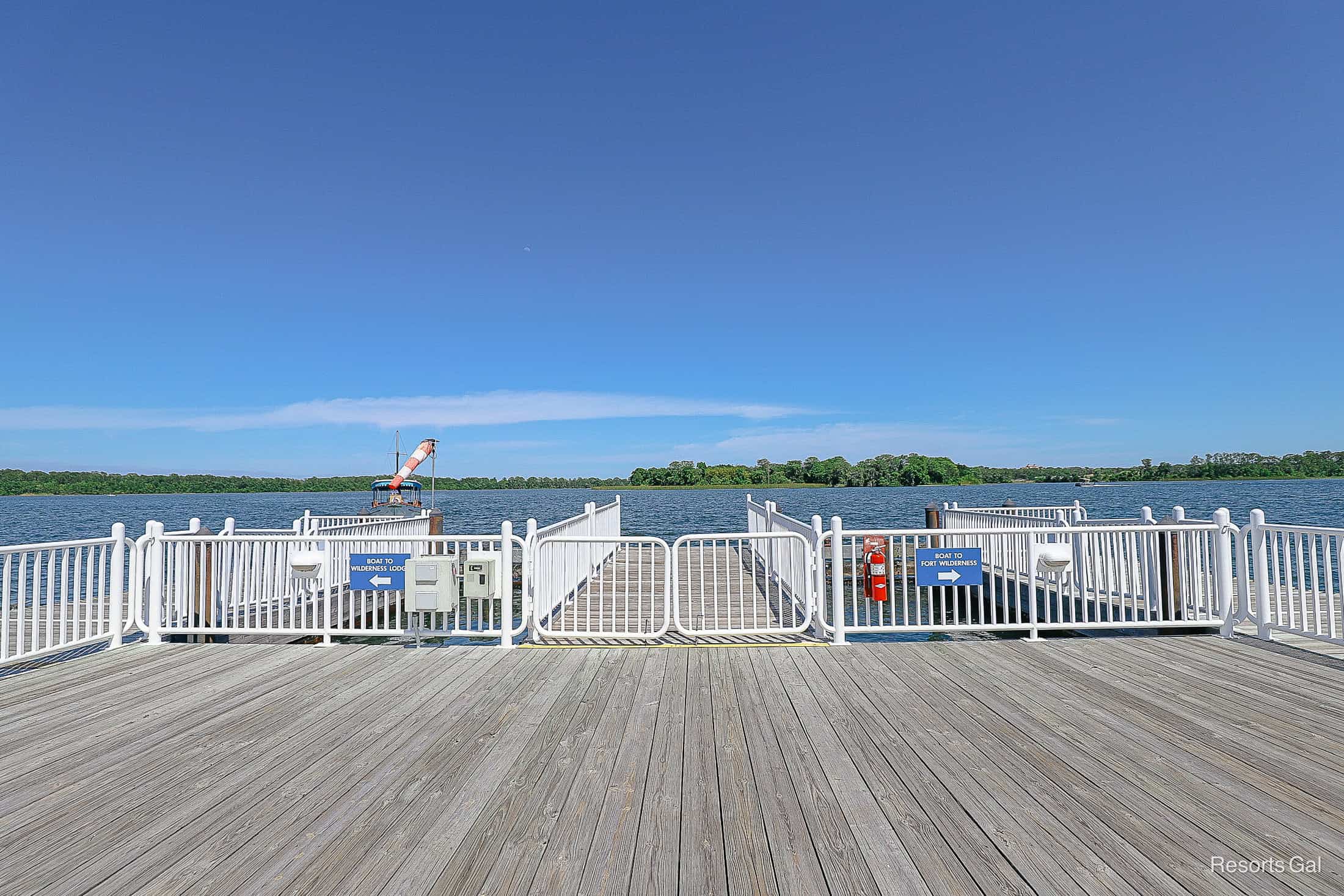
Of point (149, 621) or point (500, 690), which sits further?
point (149, 621)

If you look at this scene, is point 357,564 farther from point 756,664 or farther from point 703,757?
point 703,757

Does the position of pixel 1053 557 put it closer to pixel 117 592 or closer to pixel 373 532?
pixel 117 592

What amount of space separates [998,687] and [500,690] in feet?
11.3

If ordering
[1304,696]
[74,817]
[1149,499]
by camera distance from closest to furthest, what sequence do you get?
[74,817]
[1304,696]
[1149,499]

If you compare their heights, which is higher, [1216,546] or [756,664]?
[1216,546]

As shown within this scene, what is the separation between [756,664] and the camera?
17.1 feet

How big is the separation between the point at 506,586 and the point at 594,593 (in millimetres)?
4103

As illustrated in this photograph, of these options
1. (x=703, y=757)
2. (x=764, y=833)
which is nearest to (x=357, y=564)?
(x=703, y=757)

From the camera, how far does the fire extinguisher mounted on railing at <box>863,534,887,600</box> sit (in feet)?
20.8

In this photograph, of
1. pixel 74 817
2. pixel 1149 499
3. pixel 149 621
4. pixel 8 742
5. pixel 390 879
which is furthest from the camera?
pixel 1149 499

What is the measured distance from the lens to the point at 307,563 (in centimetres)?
661

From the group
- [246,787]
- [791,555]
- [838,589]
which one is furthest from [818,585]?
[246,787]

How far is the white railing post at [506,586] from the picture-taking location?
5.98m

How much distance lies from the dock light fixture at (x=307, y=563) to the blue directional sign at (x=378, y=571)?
1.64ft
